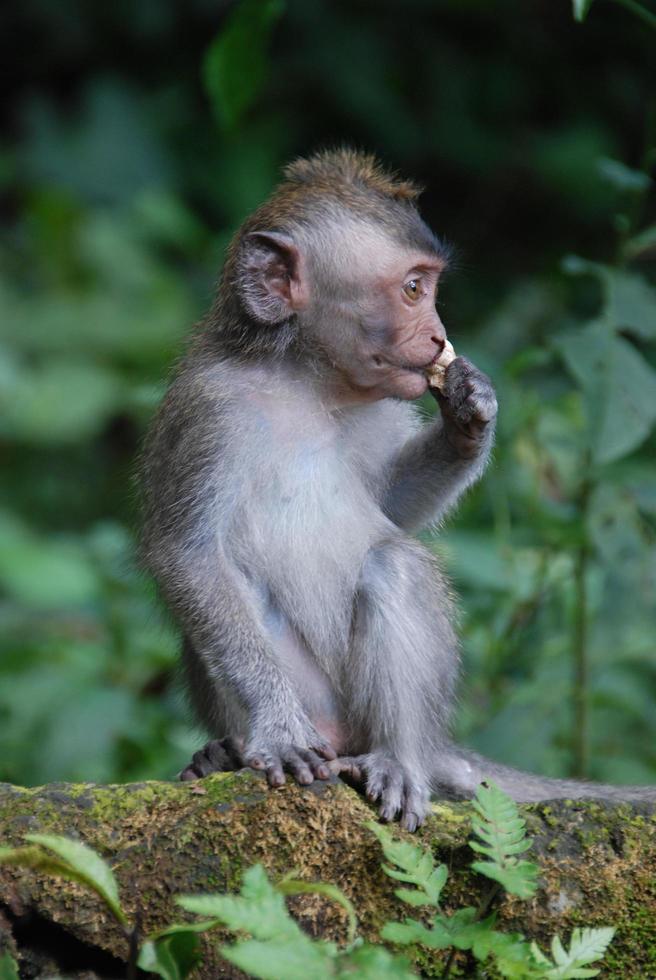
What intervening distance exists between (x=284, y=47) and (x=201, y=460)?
11.2 m

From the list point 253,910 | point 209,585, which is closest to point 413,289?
point 209,585

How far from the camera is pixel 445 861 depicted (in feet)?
16.1

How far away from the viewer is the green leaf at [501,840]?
4.29m

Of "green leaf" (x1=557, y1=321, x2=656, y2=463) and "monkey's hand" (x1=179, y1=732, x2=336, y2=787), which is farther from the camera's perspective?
"green leaf" (x1=557, y1=321, x2=656, y2=463)

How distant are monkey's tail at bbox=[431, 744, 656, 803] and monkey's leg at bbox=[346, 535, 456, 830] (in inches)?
7.2

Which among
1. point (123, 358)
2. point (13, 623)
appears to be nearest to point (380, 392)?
point (13, 623)

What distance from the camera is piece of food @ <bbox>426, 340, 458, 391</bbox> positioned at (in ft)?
20.5

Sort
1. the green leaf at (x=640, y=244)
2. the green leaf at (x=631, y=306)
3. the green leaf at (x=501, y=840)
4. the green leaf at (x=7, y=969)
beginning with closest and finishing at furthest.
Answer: the green leaf at (x=7, y=969), the green leaf at (x=501, y=840), the green leaf at (x=631, y=306), the green leaf at (x=640, y=244)

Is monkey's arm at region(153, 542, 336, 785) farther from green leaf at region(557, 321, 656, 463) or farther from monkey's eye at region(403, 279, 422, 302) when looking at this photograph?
green leaf at region(557, 321, 656, 463)

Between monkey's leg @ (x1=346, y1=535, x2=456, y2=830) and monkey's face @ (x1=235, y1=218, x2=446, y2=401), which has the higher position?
monkey's face @ (x1=235, y1=218, x2=446, y2=401)

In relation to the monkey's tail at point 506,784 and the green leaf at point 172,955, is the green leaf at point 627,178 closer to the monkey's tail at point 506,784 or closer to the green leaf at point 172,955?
the monkey's tail at point 506,784

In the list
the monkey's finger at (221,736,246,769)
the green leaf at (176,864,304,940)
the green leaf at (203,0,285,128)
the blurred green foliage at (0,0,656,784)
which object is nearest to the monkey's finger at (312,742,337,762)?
the monkey's finger at (221,736,246,769)

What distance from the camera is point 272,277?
253 inches

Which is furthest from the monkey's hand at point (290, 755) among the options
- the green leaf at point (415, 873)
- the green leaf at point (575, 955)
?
the green leaf at point (575, 955)
